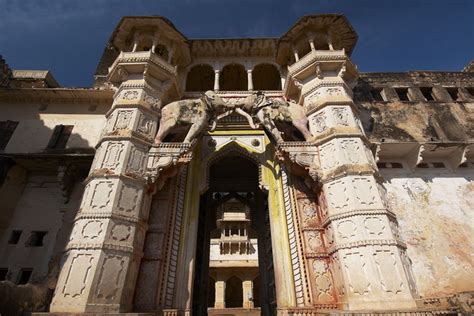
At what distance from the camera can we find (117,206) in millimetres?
6957

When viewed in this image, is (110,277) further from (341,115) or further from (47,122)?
(47,122)

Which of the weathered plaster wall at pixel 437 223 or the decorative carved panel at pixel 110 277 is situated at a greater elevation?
the weathered plaster wall at pixel 437 223

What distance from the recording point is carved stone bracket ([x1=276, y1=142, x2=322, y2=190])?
8.09m

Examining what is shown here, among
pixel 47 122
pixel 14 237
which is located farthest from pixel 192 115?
pixel 14 237

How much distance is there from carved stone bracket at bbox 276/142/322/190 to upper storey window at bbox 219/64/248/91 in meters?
5.67

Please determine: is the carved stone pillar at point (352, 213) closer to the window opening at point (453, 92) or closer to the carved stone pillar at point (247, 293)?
the window opening at point (453, 92)

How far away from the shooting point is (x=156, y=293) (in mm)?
7156

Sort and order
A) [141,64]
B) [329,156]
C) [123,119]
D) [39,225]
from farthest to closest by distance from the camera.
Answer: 1. [39,225]
2. [141,64]
3. [123,119]
4. [329,156]

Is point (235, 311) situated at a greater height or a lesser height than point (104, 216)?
lesser

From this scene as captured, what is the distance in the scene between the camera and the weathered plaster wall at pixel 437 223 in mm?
8570

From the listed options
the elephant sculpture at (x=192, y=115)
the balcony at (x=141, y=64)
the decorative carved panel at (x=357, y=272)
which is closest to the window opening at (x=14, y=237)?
the elephant sculpture at (x=192, y=115)

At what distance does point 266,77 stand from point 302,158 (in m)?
6.59

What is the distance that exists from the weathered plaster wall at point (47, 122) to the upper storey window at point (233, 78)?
575cm

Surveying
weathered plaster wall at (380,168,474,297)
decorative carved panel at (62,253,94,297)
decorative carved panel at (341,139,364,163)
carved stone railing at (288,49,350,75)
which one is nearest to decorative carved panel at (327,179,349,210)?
decorative carved panel at (341,139,364,163)
